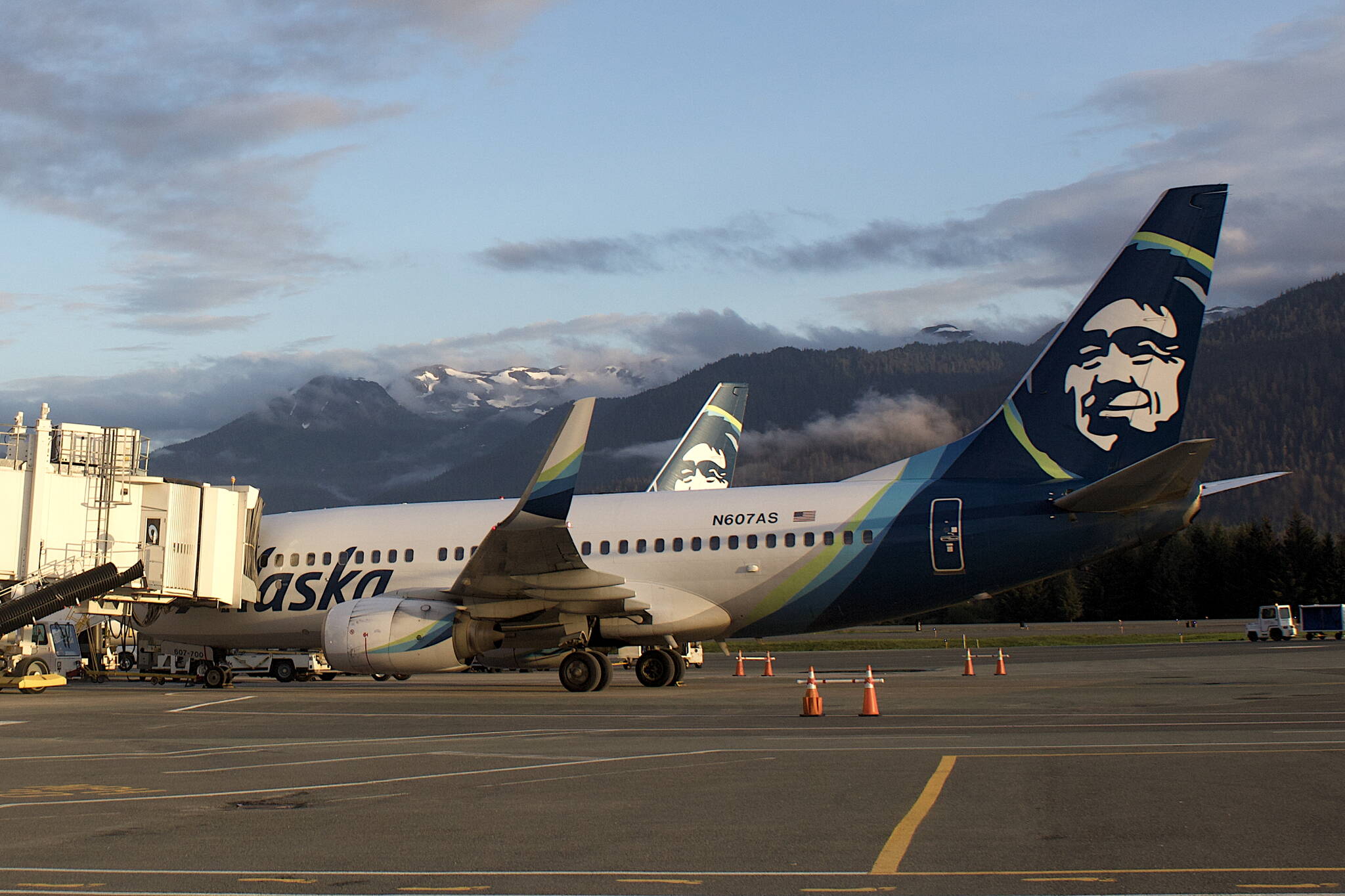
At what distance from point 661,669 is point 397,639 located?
216 inches

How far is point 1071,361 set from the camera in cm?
2223

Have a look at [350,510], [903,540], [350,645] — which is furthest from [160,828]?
[350,510]

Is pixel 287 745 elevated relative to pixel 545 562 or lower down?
lower down

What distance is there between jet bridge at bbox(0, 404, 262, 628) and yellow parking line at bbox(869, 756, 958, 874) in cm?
1993

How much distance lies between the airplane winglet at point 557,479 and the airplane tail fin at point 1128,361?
282 inches

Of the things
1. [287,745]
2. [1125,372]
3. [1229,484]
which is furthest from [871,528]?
[287,745]

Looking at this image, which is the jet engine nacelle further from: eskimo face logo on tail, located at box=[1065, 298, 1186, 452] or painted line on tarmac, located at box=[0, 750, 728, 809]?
eskimo face logo on tail, located at box=[1065, 298, 1186, 452]

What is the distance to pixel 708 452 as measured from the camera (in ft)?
122

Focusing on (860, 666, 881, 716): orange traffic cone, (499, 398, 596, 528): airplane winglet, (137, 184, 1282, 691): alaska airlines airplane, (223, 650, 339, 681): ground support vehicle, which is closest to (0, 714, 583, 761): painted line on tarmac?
(860, 666, 881, 716): orange traffic cone

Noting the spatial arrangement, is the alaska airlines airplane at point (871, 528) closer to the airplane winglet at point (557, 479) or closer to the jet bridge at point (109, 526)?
the airplane winglet at point (557, 479)

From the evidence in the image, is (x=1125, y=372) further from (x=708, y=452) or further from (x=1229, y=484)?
(x=708, y=452)

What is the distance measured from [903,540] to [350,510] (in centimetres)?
1256

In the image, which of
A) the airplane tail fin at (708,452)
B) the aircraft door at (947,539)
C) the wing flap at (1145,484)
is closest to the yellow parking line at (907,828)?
the wing flap at (1145,484)

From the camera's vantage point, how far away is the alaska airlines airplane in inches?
840
